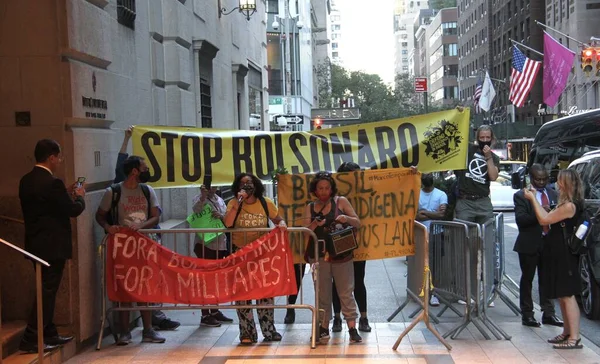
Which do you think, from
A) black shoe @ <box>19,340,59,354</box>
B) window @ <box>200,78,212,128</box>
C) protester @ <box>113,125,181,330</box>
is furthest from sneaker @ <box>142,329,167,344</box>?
window @ <box>200,78,212,128</box>

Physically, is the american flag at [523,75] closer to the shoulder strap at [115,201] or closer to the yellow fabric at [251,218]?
the yellow fabric at [251,218]

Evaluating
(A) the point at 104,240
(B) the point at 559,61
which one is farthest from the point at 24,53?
(B) the point at 559,61

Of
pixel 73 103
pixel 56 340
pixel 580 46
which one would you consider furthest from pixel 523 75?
pixel 56 340

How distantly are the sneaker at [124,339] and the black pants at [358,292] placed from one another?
2193 mm

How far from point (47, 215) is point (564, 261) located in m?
4.88

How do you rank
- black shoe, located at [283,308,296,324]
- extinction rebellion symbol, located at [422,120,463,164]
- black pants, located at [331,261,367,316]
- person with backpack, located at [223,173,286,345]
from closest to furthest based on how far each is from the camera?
person with backpack, located at [223,173,286,345], black pants, located at [331,261,367,316], extinction rebellion symbol, located at [422,120,463,164], black shoe, located at [283,308,296,324]

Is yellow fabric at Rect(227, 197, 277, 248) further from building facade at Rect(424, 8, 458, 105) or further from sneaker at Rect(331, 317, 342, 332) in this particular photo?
building facade at Rect(424, 8, 458, 105)

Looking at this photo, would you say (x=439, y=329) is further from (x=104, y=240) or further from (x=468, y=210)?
(x=104, y=240)

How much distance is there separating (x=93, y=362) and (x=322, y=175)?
9.19 ft

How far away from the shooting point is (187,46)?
12328 millimetres

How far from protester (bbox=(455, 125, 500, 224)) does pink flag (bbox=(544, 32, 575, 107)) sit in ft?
80.3

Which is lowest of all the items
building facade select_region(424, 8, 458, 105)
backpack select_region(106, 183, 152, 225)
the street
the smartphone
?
the street

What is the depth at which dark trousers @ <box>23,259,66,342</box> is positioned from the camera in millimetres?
6793

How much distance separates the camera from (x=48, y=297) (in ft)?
22.4
